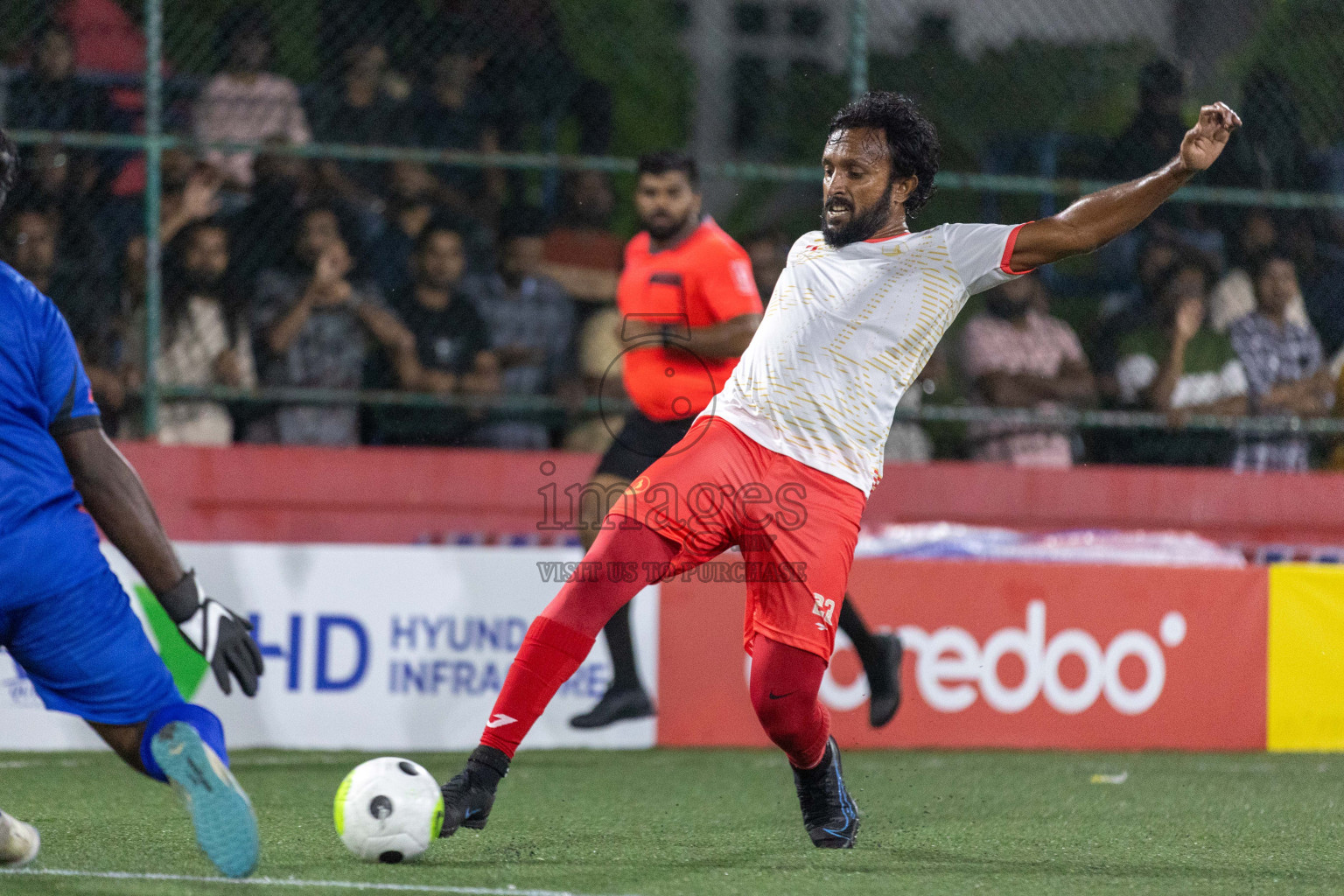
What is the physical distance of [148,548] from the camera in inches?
135

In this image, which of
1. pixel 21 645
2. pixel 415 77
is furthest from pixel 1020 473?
pixel 21 645

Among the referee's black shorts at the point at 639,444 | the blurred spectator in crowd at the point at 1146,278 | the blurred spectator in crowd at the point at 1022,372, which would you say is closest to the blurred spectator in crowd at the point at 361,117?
the referee's black shorts at the point at 639,444

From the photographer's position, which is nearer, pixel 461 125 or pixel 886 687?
pixel 886 687

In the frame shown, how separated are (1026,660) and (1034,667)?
5 cm

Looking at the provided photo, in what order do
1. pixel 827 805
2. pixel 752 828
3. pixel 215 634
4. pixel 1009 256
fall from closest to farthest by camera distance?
pixel 215 634, pixel 1009 256, pixel 827 805, pixel 752 828

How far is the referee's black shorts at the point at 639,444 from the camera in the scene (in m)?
6.63

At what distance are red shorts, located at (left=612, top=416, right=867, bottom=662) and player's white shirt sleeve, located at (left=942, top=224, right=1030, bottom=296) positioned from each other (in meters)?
0.62

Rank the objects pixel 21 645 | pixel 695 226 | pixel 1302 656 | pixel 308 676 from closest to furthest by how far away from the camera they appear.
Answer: pixel 21 645 → pixel 695 226 → pixel 308 676 → pixel 1302 656

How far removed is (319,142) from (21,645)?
19.1ft

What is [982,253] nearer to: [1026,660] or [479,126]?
[1026,660]

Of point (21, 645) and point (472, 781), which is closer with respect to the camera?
point (21, 645)

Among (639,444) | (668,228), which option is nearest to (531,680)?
(639,444)

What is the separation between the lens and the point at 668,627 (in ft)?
25.4

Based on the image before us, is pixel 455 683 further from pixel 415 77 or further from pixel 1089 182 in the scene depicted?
pixel 1089 182
